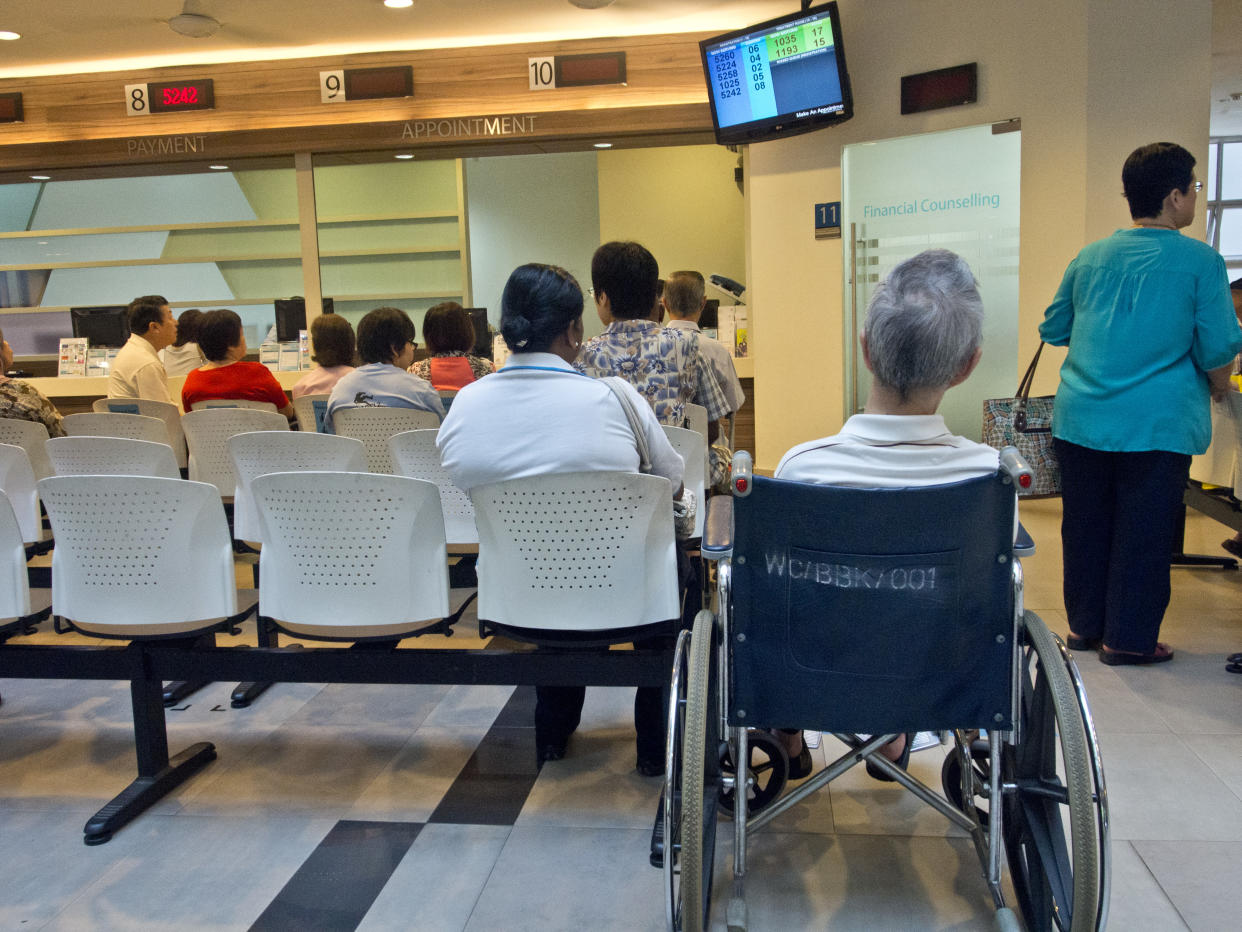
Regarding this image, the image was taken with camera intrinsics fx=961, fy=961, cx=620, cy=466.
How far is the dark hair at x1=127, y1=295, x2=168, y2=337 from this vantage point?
203 inches

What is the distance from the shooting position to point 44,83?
6.77m

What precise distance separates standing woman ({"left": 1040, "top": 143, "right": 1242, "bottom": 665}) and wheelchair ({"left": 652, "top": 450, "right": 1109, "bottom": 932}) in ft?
5.32

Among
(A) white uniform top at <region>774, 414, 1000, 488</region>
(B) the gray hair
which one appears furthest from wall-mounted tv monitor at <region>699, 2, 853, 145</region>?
(A) white uniform top at <region>774, 414, 1000, 488</region>

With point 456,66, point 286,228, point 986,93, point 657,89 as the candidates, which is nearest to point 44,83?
point 286,228

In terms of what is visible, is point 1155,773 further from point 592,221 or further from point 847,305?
point 592,221

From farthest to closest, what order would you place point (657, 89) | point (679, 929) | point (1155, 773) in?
point (657, 89), point (1155, 773), point (679, 929)

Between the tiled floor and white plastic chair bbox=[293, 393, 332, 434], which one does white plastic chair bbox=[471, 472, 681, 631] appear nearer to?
the tiled floor

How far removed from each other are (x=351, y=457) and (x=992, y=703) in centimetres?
198

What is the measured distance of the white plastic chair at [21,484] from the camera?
9.29 feet

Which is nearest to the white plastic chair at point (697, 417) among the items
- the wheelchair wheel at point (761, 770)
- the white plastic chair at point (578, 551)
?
the white plastic chair at point (578, 551)

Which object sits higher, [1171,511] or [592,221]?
[592,221]

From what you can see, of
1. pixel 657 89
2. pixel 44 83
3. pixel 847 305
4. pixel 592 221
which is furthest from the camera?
pixel 592 221

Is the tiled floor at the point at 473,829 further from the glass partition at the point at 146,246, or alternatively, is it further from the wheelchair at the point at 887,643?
the glass partition at the point at 146,246

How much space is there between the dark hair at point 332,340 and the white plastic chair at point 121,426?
0.81 metres
